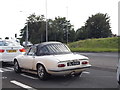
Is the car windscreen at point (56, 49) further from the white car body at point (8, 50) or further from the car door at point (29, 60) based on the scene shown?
the white car body at point (8, 50)

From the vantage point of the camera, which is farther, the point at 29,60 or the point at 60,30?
the point at 60,30

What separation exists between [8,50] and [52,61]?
5.58m

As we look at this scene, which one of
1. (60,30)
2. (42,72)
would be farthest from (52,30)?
(42,72)

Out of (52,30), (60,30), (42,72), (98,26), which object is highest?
(98,26)

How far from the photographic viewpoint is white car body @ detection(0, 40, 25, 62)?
11698 millimetres

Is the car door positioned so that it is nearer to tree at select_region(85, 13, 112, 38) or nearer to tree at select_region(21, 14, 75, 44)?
tree at select_region(85, 13, 112, 38)

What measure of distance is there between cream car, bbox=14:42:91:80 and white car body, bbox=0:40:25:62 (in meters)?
3.26

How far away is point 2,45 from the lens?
39.6ft

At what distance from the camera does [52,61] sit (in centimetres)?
703

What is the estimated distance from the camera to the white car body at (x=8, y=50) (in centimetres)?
1170

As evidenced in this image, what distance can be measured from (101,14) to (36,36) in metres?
26.8

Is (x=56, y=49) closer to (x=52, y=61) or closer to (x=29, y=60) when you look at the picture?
(x=52, y=61)

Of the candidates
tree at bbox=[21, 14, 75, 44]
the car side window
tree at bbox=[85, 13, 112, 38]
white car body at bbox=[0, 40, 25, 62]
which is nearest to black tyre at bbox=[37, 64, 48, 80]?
the car side window

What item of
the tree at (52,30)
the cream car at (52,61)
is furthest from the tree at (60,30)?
the cream car at (52,61)
